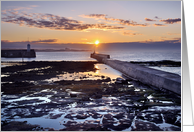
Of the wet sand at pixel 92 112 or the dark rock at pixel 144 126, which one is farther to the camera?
the wet sand at pixel 92 112

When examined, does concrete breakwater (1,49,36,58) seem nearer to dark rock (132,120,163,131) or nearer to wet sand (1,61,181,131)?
wet sand (1,61,181,131)

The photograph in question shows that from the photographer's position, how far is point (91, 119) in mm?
5383

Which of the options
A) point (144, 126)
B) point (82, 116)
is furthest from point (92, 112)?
point (144, 126)

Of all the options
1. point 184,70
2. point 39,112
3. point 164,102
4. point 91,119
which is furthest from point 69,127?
point 164,102

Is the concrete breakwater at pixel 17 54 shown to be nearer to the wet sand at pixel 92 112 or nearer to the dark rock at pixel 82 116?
the wet sand at pixel 92 112

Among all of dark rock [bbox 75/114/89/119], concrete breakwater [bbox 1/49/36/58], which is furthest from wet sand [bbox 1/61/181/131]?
concrete breakwater [bbox 1/49/36/58]

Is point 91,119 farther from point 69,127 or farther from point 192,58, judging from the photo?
point 192,58

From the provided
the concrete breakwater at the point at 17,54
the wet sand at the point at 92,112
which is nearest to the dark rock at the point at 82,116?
the wet sand at the point at 92,112

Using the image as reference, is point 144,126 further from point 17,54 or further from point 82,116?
point 17,54

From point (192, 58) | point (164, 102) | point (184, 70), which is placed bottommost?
point (164, 102)

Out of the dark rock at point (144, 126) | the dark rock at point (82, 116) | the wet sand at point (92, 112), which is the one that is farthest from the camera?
the dark rock at point (82, 116)

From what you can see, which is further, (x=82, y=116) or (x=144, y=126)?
(x=82, y=116)

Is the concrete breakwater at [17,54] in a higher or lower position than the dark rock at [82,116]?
higher

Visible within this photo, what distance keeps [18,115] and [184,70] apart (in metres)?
4.94
